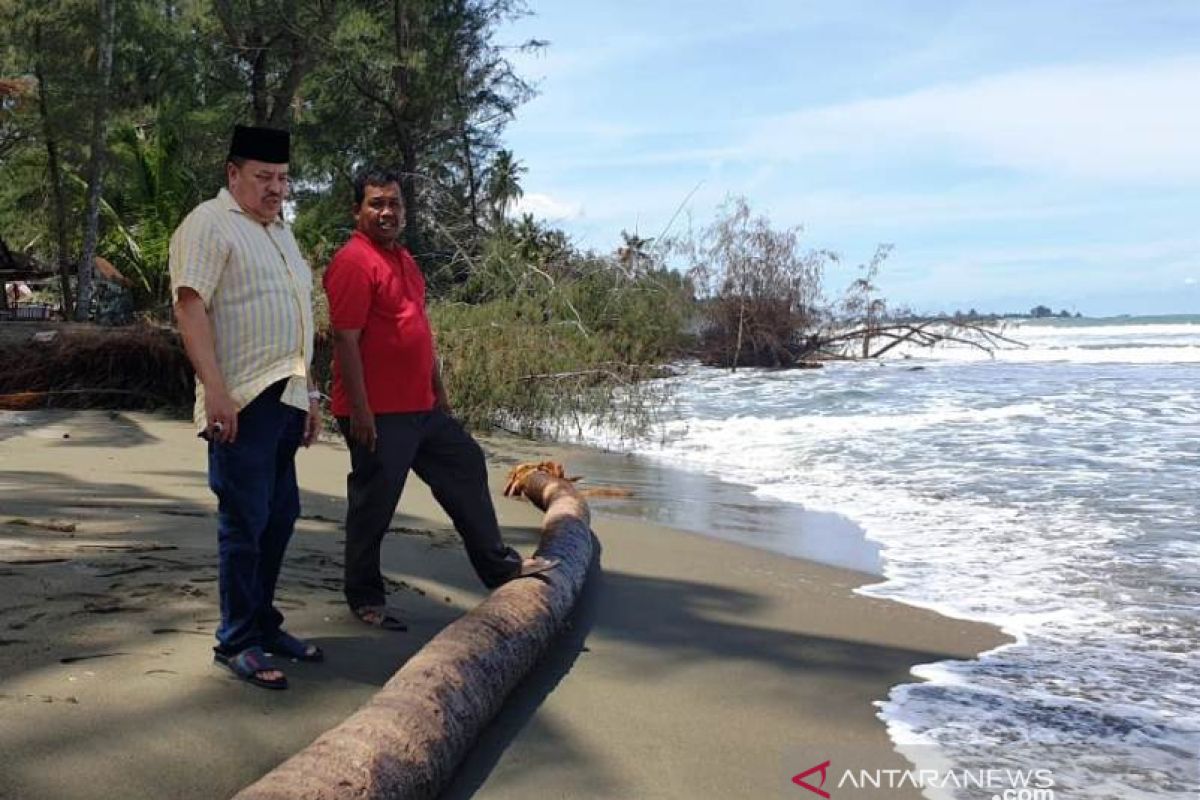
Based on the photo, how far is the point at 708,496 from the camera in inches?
344

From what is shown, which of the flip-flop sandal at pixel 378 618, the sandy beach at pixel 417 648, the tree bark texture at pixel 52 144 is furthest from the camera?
the tree bark texture at pixel 52 144

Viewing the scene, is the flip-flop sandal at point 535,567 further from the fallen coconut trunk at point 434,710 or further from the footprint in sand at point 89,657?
the footprint in sand at point 89,657

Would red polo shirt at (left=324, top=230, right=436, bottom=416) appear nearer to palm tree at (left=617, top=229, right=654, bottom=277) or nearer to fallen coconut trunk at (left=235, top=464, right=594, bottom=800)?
fallen coconut trunk at (left=235, top=464, right=594, bottom=800)

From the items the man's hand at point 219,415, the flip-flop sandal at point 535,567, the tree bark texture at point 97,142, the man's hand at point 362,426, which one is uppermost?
the tree bark texture at point 97,142

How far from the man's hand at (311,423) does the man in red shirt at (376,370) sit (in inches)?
12.5

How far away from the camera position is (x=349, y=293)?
13.0ft

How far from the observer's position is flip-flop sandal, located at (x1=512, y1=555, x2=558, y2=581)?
4.50m

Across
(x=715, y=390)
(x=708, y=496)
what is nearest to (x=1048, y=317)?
(x=715, y=390)

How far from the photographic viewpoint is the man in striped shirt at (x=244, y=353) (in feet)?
10.5

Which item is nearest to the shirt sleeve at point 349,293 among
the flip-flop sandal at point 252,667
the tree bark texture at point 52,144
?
the flip-flop sandal at point 252,667

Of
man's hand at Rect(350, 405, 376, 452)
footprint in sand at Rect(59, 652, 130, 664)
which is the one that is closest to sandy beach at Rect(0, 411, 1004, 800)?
footprint in sand at Rect(59, 652, 130, 664)

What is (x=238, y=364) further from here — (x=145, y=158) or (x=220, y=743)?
(x=145, y=158)

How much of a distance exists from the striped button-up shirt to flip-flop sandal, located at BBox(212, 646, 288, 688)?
740 mm

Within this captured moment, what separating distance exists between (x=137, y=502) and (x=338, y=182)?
20377 millimetres
